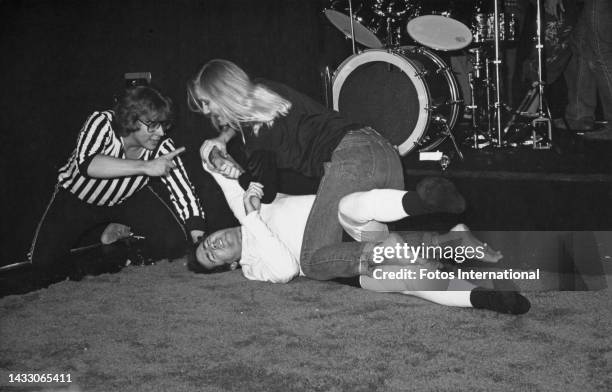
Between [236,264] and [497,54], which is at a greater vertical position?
[497,54]

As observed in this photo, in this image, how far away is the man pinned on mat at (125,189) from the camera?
10.8 ft

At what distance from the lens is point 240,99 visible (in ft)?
10.0

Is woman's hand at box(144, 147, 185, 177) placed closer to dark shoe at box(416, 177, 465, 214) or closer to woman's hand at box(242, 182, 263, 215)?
woman's hand at box(242, 182, 263, 215)

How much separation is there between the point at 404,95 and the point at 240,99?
1.29m

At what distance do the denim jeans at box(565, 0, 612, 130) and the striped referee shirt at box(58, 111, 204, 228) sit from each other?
242 cm

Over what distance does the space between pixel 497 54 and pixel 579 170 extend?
1.21 m

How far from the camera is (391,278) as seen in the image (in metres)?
2.66

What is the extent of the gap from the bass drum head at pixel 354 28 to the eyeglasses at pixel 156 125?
1361 millimetres

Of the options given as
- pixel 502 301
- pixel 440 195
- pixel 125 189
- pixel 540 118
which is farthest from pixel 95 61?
pixel 540 118

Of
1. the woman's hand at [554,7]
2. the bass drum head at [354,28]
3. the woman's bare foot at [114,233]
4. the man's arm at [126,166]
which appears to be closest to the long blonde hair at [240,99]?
the man's arm at [126,166]

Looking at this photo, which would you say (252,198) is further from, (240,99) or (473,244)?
(473,244)

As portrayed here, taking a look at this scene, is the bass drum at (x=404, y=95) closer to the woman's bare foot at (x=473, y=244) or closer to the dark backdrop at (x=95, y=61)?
the dark backdrop at (x=95, y=61)

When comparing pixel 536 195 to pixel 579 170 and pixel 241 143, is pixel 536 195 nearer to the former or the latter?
pixel 579 170

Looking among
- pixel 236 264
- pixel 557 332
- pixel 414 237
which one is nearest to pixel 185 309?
pixel 236 264
